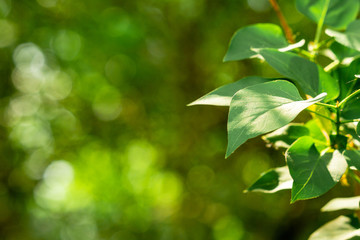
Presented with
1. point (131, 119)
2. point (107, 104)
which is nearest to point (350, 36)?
point (131, 119)

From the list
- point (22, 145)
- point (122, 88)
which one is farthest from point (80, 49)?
point (22, 145)

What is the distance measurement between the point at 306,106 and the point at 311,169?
77 mm

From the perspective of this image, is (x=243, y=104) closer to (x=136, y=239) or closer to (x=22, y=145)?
(x=136, y=239)

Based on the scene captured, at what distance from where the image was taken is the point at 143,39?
176 centimetres

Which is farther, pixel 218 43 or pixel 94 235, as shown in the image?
pixel 94 235

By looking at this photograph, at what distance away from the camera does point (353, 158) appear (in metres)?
0.29

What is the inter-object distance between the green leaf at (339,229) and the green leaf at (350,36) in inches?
6.7

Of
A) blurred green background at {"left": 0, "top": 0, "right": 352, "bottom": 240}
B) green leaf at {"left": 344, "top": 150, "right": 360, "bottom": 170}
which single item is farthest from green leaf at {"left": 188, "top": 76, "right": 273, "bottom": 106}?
blurred green background at {"left": 0, "top": 0, "right": 352, "bottom": 240}

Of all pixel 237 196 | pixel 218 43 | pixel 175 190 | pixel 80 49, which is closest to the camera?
pixel 237 196

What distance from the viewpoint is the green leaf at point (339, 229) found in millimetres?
355

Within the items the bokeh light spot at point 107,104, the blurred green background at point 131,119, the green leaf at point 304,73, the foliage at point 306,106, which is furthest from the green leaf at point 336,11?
the bokeh light spot at point 107,104

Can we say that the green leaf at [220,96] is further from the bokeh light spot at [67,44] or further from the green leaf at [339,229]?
the bokeh light spot at [67,44]

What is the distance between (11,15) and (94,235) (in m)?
1.21

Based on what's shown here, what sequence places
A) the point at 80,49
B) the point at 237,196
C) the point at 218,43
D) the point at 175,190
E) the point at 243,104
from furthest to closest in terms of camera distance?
the point at 175,190
the point at 80,49
the point at 218,43
the point at 237,196
the point at 243,104
